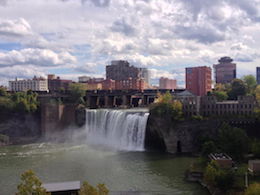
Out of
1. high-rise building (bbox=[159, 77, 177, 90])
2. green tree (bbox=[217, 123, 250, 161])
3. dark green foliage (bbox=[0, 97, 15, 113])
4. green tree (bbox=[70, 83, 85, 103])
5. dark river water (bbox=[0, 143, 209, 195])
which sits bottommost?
dark river water (bbox=[0, 143, 209, 195])

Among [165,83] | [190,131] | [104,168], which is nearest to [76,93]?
[190,131]

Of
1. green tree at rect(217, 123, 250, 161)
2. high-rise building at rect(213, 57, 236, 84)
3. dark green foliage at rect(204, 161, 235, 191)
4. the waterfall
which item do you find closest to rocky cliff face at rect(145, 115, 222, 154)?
the waterfall

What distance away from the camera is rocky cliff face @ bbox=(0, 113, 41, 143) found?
173 feet

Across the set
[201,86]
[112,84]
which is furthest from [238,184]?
[112,84]

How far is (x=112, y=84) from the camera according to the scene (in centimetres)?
11381

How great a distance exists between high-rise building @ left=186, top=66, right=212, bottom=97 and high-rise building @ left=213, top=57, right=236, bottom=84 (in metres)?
77.9

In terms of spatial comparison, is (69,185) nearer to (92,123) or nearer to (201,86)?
(92,123)

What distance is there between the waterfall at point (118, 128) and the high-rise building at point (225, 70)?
92535mm

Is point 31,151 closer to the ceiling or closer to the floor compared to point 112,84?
closer to the floor

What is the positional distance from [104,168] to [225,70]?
113m

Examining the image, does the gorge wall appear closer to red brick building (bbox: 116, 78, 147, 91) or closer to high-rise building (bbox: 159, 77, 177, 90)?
red brick building (bbox: 116, 78, 147, 91)

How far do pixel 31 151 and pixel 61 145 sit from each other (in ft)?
19.8

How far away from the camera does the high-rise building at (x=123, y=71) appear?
13350 centimetres

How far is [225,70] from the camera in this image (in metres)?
131
